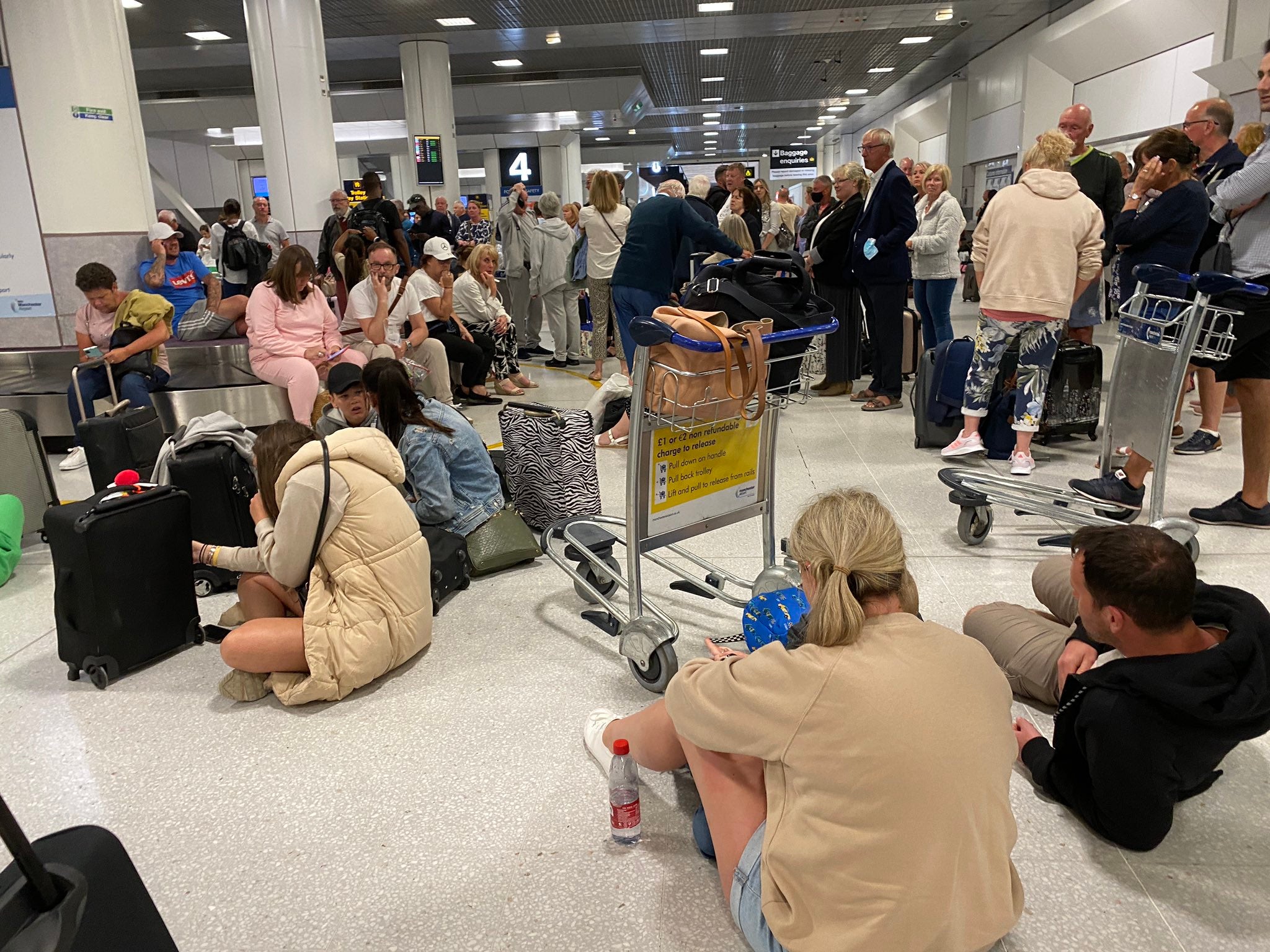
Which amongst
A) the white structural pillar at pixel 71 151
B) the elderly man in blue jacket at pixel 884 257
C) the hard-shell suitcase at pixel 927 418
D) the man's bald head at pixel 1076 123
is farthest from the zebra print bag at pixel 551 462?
the white structural pillar at pixel 71 151

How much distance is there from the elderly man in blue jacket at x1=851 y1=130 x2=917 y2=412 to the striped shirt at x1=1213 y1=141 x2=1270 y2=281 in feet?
8.57

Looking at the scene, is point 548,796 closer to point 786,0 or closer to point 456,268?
point 456,268

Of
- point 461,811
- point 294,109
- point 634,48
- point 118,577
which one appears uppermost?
point 634,48

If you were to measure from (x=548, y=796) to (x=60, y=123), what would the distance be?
20.8 ft

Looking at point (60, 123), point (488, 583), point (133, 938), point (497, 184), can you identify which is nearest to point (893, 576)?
point (133, 938)

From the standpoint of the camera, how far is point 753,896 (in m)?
1.65

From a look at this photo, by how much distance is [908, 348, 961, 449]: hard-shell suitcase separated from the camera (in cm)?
553

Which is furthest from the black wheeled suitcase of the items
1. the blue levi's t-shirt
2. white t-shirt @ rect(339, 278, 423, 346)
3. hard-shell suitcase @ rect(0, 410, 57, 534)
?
the blue levi's t-shirt

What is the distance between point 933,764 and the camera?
4.65 ft

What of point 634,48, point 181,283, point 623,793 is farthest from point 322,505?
point 634,48

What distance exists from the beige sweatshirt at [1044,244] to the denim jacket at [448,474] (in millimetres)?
2941

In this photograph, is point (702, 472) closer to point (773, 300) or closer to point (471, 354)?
point (773, 300)

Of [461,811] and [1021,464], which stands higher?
[1021,464]

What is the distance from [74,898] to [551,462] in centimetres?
325
